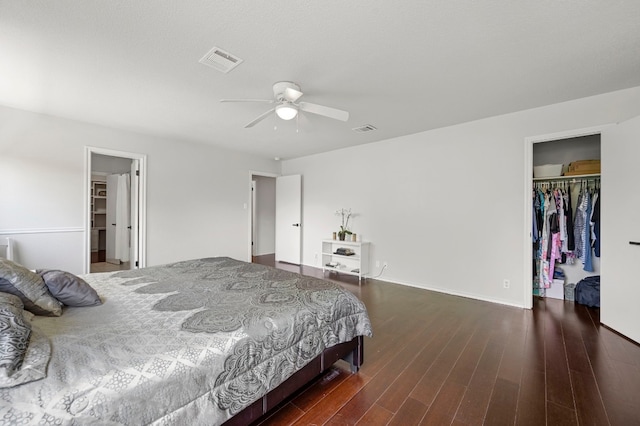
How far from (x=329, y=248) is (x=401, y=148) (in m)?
2.25

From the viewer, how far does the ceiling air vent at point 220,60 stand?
214 centimetres

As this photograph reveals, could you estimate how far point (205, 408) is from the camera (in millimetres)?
1138

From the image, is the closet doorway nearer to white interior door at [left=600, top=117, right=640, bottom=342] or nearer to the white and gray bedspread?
white interior door at [left=600, top=117, right=640, bottom=342]

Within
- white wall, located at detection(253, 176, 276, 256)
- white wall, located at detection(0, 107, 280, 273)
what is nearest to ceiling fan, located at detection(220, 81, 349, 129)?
white wall, located at detection(0, 107, 280, 273)

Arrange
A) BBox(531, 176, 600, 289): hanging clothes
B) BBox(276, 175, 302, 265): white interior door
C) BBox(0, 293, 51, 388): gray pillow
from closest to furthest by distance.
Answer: BBox(0, 293, 51, 388): gray pillow
BBox(531, 176, 600, 289): hanging clothes
BBox(276, 175, 302, 265): white interior door

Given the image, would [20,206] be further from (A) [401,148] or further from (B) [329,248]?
(A) [401,148]

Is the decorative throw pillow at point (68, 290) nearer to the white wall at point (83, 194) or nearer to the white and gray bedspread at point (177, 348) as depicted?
the white and gray bedspread at point (177, 348)

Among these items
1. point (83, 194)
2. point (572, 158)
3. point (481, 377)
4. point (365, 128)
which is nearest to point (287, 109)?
point (365, 128)

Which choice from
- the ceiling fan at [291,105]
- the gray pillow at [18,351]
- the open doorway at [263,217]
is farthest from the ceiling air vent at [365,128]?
the gray pillow at [18,351]

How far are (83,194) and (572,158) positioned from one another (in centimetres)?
667

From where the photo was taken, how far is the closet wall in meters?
3.58

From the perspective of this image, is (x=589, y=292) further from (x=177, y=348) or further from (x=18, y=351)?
(x=18, y=351)

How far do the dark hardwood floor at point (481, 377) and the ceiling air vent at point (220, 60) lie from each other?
2507 millimetres

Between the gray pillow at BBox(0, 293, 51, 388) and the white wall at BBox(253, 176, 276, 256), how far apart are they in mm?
6046
